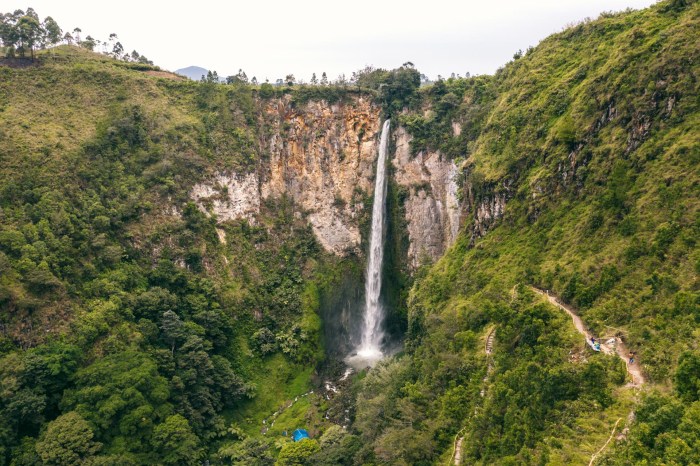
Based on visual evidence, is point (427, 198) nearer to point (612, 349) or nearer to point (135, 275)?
point (135, 275)

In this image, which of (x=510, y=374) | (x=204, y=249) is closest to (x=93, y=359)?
(x=204, y=249)

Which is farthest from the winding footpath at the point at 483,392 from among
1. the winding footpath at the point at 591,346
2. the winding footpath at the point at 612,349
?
the winding footpath at the point at 612,349

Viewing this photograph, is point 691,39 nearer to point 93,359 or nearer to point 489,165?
point 489,165

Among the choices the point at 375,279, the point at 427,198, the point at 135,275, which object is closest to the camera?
the point at 135,275

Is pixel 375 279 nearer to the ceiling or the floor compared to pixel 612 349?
nearer to the floor

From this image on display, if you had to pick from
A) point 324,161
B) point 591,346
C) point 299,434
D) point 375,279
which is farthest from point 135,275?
point 591,346
